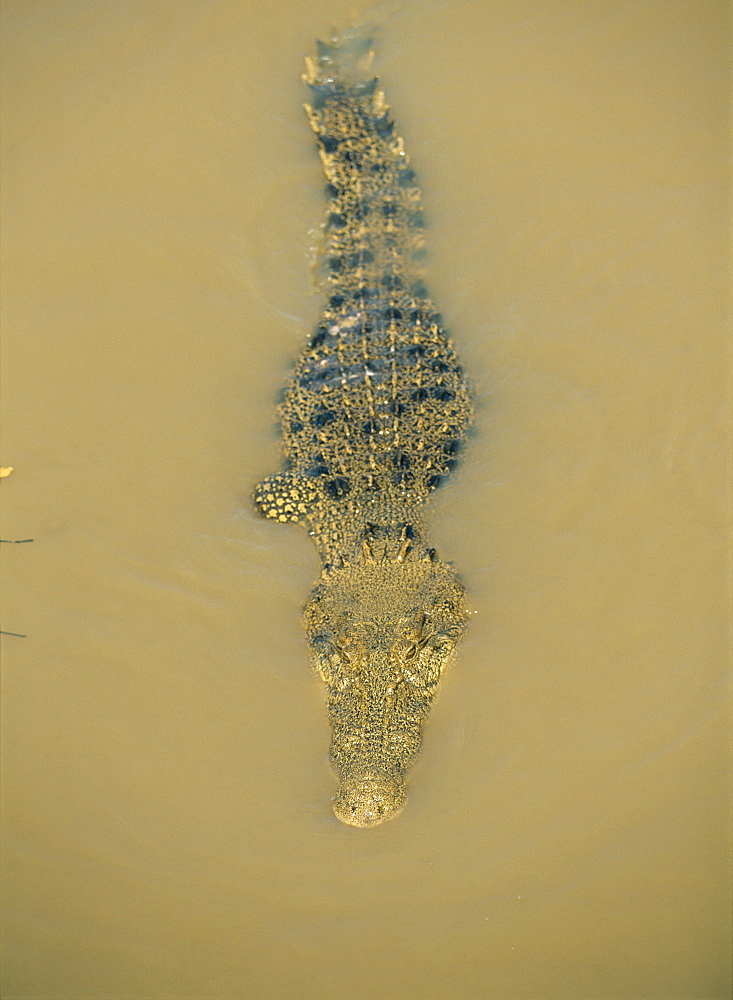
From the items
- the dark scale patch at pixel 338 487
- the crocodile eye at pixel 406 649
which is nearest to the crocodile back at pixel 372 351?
the dark scale patch at pixel 338 487

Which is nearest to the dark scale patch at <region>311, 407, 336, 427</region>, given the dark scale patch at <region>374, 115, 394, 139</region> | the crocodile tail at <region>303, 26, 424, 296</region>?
the crocodile tail at <region>303, 26, 424, 296</region>

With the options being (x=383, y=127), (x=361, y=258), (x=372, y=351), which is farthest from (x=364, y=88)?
(x=372, y=351)

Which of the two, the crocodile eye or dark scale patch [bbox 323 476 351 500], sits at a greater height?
dark scale patch [bbox 323 476 351 500]

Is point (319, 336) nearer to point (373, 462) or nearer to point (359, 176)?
point (373, 462)

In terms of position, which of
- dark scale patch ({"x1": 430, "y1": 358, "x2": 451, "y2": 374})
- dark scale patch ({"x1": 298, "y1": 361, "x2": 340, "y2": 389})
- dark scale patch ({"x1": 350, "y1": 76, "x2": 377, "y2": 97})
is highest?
dark scale patch ({"x1": 350, "y1": 76, "x2": 377, "y2": 97})

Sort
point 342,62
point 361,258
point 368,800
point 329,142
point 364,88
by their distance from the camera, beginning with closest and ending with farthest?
1. point 368,800
2. point 361,258
3. point 329,142
4. point 364,88
5. point 342,62

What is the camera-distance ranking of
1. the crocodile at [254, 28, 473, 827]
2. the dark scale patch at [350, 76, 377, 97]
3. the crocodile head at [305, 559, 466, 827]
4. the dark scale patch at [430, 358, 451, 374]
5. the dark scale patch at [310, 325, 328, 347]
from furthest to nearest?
the dark scale patch at [350, 76, 377, 97] → the dark scale patch at [310, 325, 328, 347] → the dark scale patch at [430, 358, 451, 374] → the crocodile at [254, 28, 473, 827] → the crocodile head at [305, 559, 466, 827]

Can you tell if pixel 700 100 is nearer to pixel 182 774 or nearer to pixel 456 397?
pixel 456 397

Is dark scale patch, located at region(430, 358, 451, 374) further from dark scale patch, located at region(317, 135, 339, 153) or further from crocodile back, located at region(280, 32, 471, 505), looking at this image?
dark scale patch, located at region(317, 135, 339, 153)
